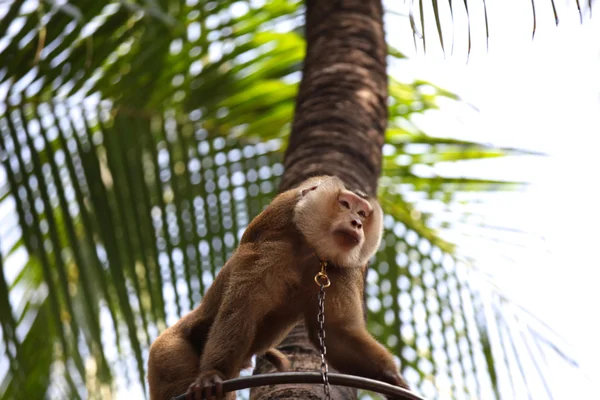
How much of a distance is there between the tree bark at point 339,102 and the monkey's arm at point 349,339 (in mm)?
116

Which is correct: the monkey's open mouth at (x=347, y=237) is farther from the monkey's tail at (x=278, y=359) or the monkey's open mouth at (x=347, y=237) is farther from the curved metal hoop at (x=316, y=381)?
the curved metal hoop at (x=316, y=381)

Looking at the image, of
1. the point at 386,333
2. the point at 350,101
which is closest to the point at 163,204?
the point at 350,101

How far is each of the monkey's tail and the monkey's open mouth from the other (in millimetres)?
629

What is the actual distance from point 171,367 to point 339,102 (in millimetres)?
1907

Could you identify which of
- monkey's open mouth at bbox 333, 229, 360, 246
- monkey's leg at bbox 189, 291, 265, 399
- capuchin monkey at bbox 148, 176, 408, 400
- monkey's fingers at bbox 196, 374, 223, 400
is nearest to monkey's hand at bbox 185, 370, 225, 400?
monkey's fingers at bbox 196, 374, 223, 400

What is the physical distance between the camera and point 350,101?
501 centimetres

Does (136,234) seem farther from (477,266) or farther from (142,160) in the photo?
(477,266)

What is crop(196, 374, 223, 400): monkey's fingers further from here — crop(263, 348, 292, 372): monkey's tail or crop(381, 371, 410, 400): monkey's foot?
crop(381, 371, 410, 400): monkey's foot

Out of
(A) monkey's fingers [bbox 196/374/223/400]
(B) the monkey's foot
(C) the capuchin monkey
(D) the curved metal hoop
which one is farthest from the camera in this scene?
(B) the monkey's foot

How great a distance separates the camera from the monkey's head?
4.14 m

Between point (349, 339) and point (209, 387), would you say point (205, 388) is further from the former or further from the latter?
point (349, 339)

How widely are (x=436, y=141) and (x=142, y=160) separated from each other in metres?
2.04

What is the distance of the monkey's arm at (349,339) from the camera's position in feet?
13.4

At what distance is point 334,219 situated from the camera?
4324mm
